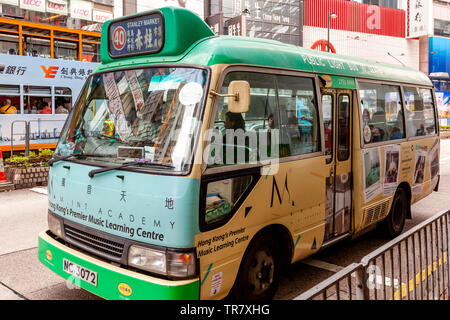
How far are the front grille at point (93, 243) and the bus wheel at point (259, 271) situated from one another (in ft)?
3.37

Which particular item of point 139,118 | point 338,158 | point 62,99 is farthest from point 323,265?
point 62,99

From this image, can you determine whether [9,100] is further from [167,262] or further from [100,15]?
[100,15]

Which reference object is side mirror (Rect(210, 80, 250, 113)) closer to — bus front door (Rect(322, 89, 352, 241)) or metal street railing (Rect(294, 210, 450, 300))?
metal street railing (Rect(294, 210, 450, 300))

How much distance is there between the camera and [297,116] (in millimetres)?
4355

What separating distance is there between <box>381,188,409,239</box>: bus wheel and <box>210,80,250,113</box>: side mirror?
12.4ft

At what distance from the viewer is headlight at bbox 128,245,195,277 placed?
305 cm

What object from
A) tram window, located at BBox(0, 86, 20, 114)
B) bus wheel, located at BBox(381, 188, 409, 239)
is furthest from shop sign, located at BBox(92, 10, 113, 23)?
bus wheel, located at BBox(381, 188, 409, 239)

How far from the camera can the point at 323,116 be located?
187 inches

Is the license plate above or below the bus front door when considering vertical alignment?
below

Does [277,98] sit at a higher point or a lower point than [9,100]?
lower

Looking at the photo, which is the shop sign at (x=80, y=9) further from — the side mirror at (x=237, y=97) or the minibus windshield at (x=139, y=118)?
the side mirror at (x=237, y=97)

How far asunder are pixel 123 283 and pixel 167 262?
1.27 ft

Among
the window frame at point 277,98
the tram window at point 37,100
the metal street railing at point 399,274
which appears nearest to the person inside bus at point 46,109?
the tram window at point 37,100

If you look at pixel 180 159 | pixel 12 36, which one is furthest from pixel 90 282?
pixel 12 36
